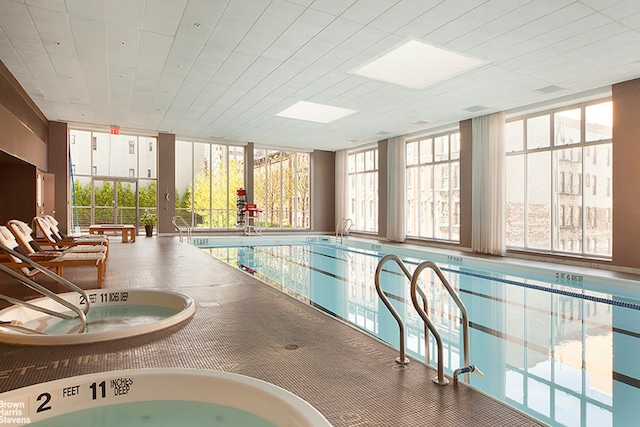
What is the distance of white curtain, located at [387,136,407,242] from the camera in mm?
12555

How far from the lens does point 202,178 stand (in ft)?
53.8

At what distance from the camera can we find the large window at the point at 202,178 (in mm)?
14336

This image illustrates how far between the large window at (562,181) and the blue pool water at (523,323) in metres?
1.49

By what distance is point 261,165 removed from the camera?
16.0 meters

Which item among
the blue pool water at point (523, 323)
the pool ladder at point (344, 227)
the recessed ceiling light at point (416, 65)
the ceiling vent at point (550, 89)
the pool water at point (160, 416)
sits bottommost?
the blue pool water at point (523, 323)

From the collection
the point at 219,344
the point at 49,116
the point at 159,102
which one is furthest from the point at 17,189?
the point at 219,344

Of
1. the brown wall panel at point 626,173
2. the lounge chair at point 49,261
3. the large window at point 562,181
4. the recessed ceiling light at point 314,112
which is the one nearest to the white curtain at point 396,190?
the recessed ceiling light at point 314,112

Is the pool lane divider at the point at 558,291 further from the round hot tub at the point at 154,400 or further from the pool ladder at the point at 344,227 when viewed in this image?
the pool ladder at the point at 344,227

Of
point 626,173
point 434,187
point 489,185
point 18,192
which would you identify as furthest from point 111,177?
point 626,173

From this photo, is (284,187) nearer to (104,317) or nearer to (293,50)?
(293,50)

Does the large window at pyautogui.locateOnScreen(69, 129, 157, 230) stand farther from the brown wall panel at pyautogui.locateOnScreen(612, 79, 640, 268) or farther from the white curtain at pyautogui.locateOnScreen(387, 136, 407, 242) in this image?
the brown wall panel at pyautogui.locateOnScreen(612, 79, 640, 268)

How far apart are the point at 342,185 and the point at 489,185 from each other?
7.03m

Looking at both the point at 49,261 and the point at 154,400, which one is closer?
the point at 154,400

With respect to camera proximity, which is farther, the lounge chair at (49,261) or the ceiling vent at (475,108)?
the ceiling vent at (475,108)
